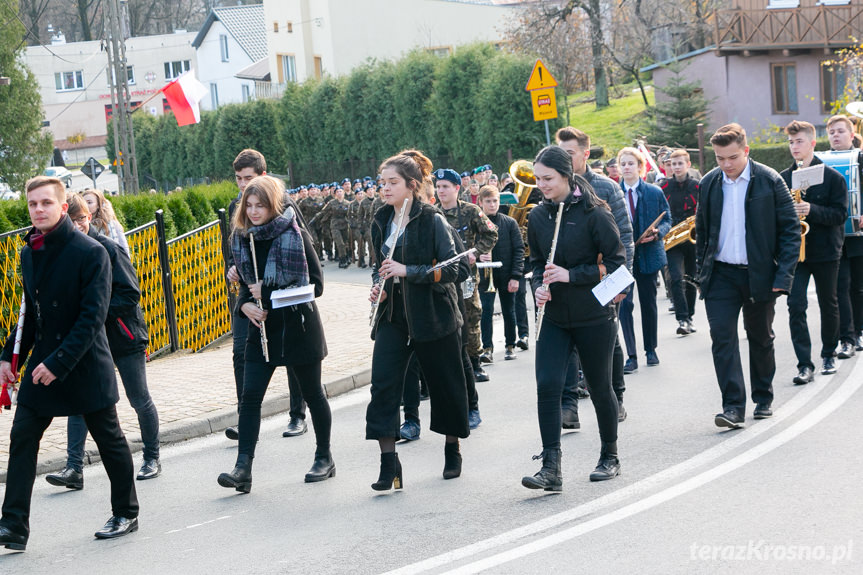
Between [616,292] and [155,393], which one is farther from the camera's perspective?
[155,393]

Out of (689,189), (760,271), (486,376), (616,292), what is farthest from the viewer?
(689,189)

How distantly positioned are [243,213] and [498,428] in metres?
2.61

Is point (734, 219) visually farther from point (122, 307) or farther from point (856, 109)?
point (856, 109)

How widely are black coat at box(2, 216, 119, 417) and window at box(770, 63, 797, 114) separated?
34847 mm

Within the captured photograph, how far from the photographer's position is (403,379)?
22.7 feet

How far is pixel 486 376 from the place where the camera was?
1041cm

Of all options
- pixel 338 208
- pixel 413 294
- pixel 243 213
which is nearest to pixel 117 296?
pixel 243 213

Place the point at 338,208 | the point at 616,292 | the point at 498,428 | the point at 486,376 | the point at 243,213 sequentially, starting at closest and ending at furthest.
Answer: the point at 616,292, the point at 243,213, the point at 498,428, the point at 486,376, the point at 338,208

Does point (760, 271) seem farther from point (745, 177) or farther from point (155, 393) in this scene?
point (155, 393)

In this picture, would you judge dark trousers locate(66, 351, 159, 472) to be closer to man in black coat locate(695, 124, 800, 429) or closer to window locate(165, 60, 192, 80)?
man in black coat locate(695, 124, 800, 429)

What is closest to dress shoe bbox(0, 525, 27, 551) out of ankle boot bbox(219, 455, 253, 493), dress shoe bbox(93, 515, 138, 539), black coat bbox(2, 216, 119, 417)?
dress shoe bbox(93, 515, 138, 539)

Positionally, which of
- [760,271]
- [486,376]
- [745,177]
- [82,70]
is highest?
[82,70]

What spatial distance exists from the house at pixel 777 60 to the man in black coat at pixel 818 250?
27.1m

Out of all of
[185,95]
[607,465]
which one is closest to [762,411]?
Answer: [607,465]
